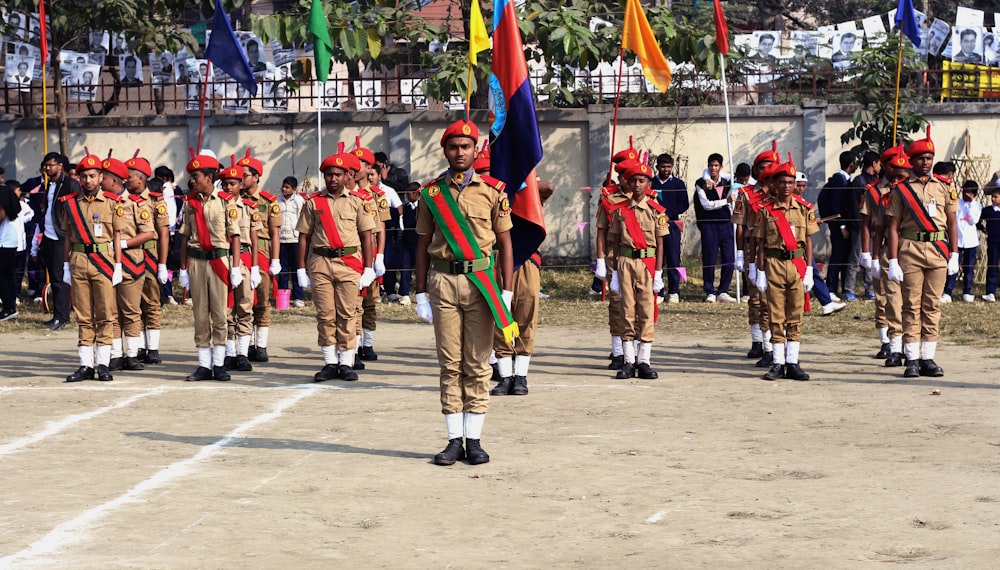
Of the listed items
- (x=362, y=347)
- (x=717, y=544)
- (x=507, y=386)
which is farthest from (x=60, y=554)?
(x=362, y=347)

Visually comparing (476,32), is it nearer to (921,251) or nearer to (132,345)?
(921,251)

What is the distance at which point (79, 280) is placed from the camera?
40.9 feet

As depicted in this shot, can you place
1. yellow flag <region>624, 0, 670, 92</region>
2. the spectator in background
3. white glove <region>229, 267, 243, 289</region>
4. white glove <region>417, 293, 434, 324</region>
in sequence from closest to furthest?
white glove <region>417, 293, 434, 324</region> → white glove <region>229, 267, 243, 289</region> → yellow flag <region>624, 0, 670, 92</region> → the spectator in background

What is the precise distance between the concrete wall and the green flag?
3162 mm

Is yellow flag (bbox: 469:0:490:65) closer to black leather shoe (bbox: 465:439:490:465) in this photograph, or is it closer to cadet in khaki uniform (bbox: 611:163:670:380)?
cadet in khaki uniform (bbox: 611:163:670:380)

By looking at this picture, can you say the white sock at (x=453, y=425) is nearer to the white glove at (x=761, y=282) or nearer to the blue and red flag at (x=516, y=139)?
the blue and red flag at (x=516, y=139)

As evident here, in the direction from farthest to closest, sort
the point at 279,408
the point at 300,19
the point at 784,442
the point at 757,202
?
the point at 300,19 < the point at 757,202 < the point at 279,408 < the point at 784,442

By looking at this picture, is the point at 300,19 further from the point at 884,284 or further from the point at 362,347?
the point at 884,284

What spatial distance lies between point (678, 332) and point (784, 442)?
6.88 metres

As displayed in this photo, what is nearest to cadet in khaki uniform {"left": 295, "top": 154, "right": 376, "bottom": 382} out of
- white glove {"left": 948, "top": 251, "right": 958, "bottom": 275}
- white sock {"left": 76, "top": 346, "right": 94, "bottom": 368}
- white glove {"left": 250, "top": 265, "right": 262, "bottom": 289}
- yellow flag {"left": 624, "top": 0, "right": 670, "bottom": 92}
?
white glove {"left": 250, "top": 265, "right": 262, "bottom": 289}

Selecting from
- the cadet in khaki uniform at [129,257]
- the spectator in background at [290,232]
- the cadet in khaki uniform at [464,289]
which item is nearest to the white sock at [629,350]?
the cadet in khaki uniform at [464,289]

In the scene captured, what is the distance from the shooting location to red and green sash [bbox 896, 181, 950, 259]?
12414mm

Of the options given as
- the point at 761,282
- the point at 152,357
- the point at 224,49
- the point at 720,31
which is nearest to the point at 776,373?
the point at 761,282

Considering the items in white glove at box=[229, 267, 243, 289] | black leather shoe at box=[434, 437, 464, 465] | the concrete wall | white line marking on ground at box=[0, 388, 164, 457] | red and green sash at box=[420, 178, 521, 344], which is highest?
the concrete wall
